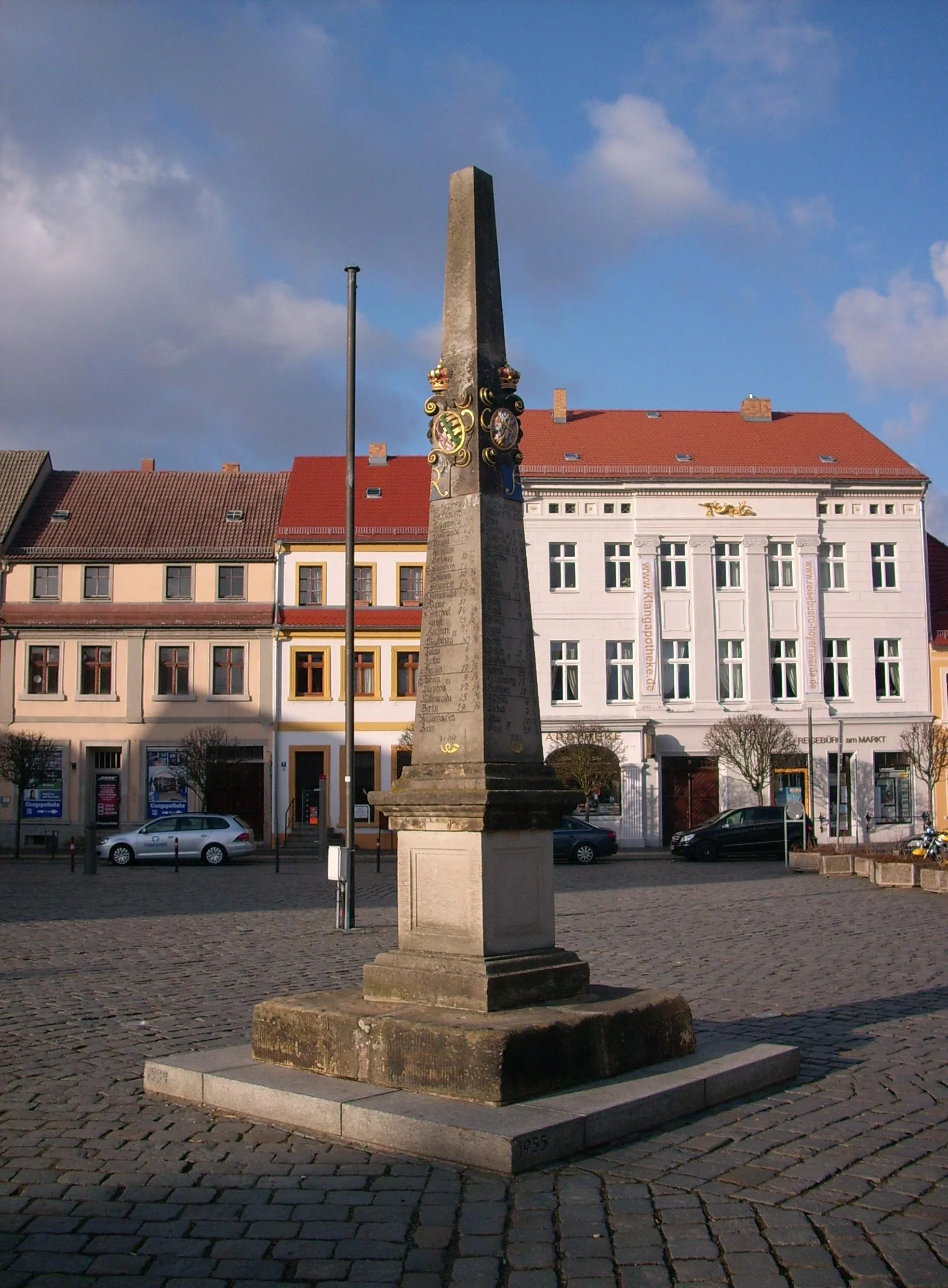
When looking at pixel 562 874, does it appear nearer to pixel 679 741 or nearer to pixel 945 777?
pixel 679 741

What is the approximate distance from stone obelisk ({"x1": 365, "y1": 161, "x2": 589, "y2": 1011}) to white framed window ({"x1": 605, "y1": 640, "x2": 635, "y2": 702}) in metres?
37.0

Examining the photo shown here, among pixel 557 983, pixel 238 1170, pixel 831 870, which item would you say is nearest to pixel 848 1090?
pixel 557 983

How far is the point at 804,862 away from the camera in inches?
1137

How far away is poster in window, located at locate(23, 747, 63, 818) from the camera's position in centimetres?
4284

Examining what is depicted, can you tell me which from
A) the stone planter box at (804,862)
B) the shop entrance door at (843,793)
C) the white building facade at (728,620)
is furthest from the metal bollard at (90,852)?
the shop entrance door at (843,793)

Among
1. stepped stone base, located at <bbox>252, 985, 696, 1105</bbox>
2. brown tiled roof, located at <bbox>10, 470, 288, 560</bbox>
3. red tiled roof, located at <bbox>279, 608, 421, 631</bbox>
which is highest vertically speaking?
brown tiled roof, located at <bbox>10, 470, 288, 560</bbox>

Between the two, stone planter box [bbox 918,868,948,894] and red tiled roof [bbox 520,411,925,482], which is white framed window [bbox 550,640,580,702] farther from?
stone planter box [bbox 918,868,948,894]

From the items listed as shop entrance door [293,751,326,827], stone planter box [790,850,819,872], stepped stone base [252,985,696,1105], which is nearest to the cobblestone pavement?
stepped stone base [252,985,696,1105]

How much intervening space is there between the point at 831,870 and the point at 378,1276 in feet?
78.3

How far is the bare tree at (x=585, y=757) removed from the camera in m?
40.5

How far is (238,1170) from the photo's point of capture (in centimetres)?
585

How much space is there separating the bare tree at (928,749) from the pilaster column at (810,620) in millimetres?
3482

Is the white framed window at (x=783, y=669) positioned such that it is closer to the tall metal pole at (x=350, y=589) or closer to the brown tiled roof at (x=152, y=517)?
the brown tiled roof at (x=152, y=517)

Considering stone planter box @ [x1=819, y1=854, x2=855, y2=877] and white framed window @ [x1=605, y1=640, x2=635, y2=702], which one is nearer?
stone planter box @ [x1=819, y1=854, x2=855, y2=877]
